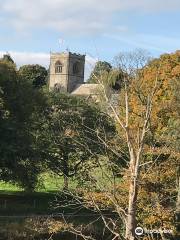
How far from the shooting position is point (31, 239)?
1089 inches

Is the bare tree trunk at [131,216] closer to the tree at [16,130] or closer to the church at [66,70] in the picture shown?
the tree at [16,130]

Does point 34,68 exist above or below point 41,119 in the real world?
above

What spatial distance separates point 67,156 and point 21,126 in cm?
921

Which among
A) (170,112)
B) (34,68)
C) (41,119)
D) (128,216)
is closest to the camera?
(128,216)

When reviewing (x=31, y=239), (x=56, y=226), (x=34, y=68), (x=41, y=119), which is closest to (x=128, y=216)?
(x=56, y=226)

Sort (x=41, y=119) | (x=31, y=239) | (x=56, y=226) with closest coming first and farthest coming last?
(x=56, y=226)
(x=31, y=239)
(x=41, y=119)

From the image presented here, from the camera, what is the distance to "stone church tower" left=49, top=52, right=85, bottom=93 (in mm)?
122125

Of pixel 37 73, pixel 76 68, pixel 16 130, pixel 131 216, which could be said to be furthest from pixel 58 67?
pixel 131 216

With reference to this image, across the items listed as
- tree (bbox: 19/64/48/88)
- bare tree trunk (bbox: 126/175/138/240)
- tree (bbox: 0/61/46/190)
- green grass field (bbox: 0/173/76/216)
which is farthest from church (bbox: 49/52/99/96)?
bare tree trunk (bbox: 126/175/138/240)

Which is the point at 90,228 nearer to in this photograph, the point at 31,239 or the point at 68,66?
the point at 31,239

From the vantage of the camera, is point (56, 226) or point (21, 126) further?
point (21, 126)

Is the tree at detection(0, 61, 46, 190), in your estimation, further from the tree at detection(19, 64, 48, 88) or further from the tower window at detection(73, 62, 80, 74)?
the tower window at detection(73, 62, 80, 74)

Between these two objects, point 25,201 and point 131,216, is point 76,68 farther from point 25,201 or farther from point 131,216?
point 131,216

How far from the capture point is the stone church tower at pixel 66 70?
401ft
